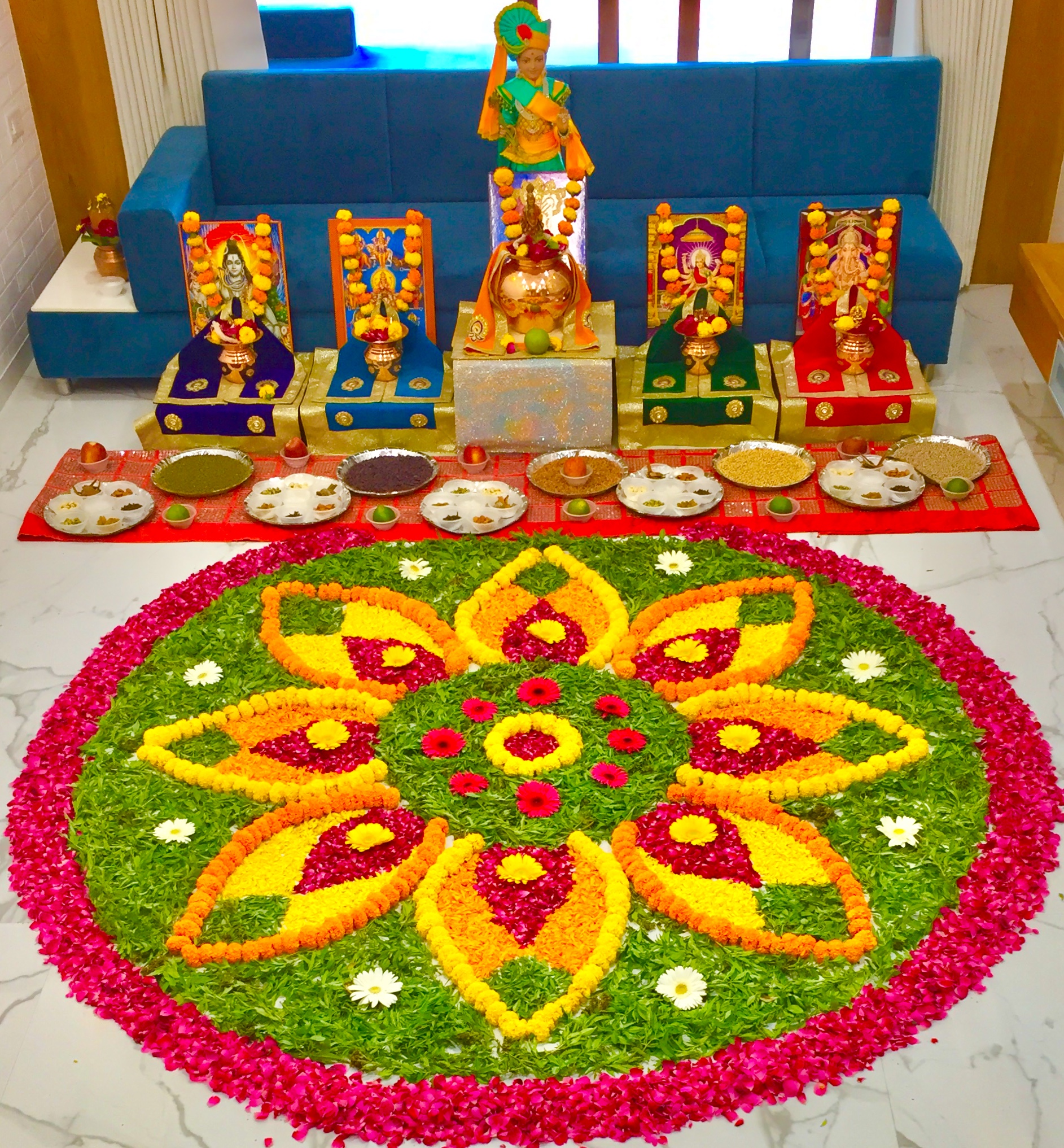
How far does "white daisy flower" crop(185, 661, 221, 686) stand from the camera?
4398 millimetres

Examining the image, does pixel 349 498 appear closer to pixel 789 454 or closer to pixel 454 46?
pixel 789 454

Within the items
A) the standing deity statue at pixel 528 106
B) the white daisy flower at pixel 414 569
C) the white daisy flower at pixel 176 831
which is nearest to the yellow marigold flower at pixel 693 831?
the white daisy flower at pixel 176 831

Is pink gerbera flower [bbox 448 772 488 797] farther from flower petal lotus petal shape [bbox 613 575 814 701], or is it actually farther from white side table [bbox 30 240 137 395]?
white side table [bbox 30 240 137 395]

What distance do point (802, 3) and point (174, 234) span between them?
3.88 m

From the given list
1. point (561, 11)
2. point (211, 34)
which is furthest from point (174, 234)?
point (561, 11)

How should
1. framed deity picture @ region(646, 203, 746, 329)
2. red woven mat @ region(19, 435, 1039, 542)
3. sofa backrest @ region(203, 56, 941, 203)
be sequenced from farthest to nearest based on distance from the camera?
1. sofa backrest @ region(203, 56, 941, 203)
2. framed deity picture @ region(646, 203, 746, 329)
3. red woven mat @ region(19, 435, 1039, 542)

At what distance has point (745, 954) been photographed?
137 inches

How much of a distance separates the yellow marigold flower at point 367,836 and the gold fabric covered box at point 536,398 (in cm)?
211

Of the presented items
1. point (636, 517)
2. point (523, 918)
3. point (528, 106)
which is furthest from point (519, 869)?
point (528, 106)

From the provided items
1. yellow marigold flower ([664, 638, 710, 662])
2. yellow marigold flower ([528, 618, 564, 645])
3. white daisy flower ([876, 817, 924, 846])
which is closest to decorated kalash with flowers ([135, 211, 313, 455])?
yellow marigold flower ([528, 618, 564, 645])

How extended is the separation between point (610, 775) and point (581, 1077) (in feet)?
Result: 3.17

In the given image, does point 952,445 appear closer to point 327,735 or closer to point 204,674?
point 327,735

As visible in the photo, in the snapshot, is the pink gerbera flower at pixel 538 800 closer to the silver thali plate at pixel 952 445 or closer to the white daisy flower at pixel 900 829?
the white daisy flower at pixel 900 829

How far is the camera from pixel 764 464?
5.37 m
